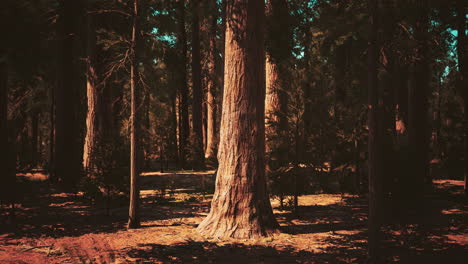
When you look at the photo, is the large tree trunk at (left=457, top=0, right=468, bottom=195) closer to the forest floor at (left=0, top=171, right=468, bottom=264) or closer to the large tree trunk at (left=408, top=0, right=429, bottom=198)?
the large tree trunk at (left=408, top=0, right=429, bottom=198)

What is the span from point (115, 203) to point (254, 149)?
4796 millimetres

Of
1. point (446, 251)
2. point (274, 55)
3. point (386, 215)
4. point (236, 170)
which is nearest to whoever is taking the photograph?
point (446, 251)

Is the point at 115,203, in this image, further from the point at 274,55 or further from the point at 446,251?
the point at 446,251

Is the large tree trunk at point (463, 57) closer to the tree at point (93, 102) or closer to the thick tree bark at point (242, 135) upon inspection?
the thick tree bark at point (242, 135)

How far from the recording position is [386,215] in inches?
363

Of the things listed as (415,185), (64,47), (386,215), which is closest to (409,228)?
(386,215)

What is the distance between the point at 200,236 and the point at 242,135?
7.62 ft

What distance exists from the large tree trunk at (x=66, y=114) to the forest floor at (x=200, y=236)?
Answer: 196 cm

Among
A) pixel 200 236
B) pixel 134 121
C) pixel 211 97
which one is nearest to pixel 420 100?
pixel 200 236

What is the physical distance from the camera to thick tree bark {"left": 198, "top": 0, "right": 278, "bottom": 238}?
293 inches

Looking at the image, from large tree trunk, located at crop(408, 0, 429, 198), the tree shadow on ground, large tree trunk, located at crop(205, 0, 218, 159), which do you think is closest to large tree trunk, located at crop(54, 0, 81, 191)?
the tree shadow on ground

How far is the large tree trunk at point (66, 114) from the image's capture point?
13.2 metres

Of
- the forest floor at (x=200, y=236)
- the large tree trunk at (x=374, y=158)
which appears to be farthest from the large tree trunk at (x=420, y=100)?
the large tree trunk at (x=374, y=158)

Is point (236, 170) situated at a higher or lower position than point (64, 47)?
lower
